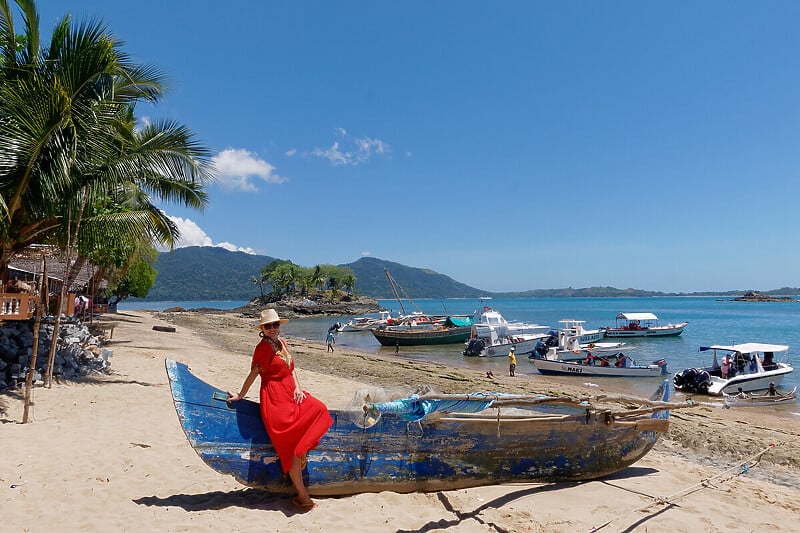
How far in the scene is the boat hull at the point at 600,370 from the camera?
19406mm

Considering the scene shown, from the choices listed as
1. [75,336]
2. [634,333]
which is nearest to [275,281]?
[634,333]

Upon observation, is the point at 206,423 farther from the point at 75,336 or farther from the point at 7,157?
the point at 75,336

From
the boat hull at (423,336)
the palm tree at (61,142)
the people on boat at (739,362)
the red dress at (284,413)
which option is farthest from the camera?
the boat hull at (423,336)

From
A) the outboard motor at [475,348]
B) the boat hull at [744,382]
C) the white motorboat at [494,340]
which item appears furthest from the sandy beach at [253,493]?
the outboard motor at [475,348]

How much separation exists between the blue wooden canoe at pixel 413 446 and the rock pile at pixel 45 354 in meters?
6.57

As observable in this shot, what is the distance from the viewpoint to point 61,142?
24.2 ft

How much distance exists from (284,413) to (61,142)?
20.6 feet

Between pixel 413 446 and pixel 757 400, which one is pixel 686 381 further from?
pixel 413 446

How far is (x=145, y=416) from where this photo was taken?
7.81 meters

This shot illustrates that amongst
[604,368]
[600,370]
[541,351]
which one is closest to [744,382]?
[604,368]

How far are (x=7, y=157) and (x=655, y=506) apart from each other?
33.2ft

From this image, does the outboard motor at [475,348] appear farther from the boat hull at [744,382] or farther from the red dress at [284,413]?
the red dress at [284,413]

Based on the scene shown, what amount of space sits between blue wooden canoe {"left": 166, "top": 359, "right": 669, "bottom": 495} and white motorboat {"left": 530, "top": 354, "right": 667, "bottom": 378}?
47.3ft

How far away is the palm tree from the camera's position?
7.16m
